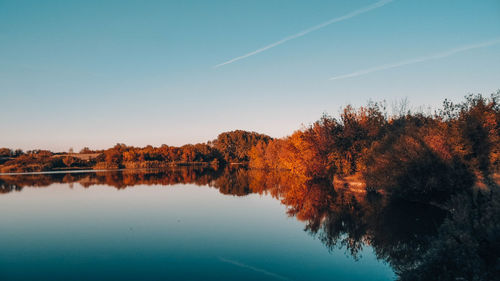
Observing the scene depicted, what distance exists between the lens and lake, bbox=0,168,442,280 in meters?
9.41

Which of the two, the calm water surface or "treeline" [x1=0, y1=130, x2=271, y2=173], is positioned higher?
"treeline" [x1=0, y1=130, x2=271, y2=173]

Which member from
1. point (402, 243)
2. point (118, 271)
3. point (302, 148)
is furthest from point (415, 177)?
point (302, 148)

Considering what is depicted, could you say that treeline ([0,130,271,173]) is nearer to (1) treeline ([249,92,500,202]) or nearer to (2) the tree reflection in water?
(2) the tree reflection in water

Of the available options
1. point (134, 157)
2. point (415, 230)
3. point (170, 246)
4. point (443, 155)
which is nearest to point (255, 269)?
point (170, 246)

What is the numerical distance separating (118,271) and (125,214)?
10.6 m

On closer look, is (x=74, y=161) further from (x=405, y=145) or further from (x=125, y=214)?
(x=405, y=145)

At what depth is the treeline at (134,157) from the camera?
7826 cm

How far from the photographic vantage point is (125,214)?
19.2m

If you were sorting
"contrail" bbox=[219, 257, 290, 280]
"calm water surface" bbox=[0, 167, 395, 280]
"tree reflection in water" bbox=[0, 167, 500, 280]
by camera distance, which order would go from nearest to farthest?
"tree reflection in water" bbox=[0, 167, 500, 280] < "contrail" bbox=[219, 257, 290, 280] < "calm water surface" bbox=[0, 167, 395, 280]

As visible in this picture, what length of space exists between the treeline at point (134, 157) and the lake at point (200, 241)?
66.5 meters

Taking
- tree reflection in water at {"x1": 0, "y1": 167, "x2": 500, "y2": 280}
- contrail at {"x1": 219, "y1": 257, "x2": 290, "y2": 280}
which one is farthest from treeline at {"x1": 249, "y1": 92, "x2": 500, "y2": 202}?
contrail at {"x1": 219, "y1": 257, "x2": 290, "y2": 280}

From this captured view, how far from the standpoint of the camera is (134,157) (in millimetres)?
96750

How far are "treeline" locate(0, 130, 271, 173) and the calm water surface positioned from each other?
68097 millimetres

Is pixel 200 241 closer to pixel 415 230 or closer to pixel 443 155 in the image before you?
pixel 415 230
